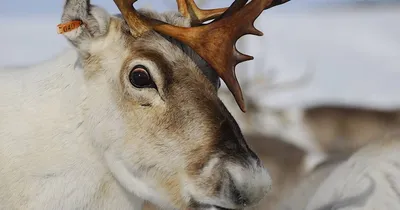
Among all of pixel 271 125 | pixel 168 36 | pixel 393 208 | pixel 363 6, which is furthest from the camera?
pixel 363 6

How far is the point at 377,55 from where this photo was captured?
21.1m

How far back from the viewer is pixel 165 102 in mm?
3018

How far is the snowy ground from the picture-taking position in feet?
55.4

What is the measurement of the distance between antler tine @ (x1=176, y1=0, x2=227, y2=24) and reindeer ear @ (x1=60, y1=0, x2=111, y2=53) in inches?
15.2

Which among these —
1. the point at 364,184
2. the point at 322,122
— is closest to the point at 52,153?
the point at 364,184

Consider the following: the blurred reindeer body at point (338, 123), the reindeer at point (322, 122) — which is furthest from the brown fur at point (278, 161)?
the blurred reindeer body at point (338, 123)

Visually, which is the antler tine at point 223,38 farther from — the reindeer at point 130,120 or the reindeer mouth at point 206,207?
the reindeer mouth at point 206,207

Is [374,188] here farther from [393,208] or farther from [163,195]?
[163,195]

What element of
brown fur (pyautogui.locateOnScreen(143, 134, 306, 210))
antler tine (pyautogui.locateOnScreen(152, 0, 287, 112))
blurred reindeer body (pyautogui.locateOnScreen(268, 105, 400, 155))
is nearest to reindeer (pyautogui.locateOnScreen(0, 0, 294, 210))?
antler tine (pyautogui.locateOnScreen(152, 0, 287, 112))

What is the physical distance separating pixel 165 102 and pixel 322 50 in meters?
19.4

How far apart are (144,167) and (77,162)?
0.30 metres

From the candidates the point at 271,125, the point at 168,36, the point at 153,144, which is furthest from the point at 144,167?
the point at 271,125

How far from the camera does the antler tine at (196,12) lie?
333cm

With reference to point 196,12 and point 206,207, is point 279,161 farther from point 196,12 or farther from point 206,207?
point 206,207
